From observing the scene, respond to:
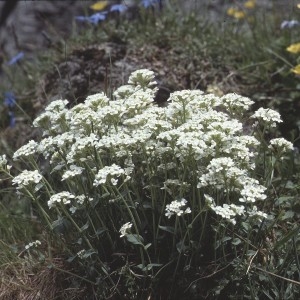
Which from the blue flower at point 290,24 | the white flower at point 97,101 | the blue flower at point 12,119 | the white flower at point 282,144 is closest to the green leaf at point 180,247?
the white flower at point 282,144

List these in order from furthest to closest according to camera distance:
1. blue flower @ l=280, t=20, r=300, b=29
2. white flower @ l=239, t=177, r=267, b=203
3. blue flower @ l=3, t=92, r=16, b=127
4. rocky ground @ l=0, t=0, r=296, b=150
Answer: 1. blue flower @ l=3, t=92, r=16, b=127
2. blue flower @ l=280, t=20, r=300, b=29
3. rocky ground @ l=0, t=0, r=296, b=150
4. white flower @ l=239, t=177, r=267, b=203

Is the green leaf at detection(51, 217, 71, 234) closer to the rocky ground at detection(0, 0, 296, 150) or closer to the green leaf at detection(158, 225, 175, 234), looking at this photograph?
the green leaf at detection(158, 225, 175, 234)

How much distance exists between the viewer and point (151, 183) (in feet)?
6.55

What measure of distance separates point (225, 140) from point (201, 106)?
294mm

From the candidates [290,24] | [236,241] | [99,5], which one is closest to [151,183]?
[236,241]

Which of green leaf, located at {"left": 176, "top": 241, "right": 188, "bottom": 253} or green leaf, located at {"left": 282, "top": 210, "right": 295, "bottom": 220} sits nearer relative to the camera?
green leaf, located at {"left": 176, "top": 241, "right": 188, "bottom": 253}

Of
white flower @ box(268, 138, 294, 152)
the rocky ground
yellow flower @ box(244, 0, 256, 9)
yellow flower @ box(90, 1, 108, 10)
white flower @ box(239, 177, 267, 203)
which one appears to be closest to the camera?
white flower @ box(239, 177, 267, 203)

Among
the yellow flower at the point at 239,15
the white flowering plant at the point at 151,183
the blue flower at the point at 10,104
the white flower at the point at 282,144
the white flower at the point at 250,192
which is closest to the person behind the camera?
the white flower at the point at 250,192

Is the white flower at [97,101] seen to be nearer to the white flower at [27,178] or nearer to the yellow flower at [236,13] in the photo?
the white flower at [27,178]

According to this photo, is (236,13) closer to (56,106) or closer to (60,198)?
(56,106)

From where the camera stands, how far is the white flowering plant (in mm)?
1895

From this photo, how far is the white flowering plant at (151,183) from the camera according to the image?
6.22 feet

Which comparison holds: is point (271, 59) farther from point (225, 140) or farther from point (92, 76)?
point (225, 140)

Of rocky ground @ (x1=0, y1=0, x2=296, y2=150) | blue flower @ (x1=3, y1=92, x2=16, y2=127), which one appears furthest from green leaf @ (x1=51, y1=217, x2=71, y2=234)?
blue flower @ (x1=3, y1=92, x2=16, y2=127)
